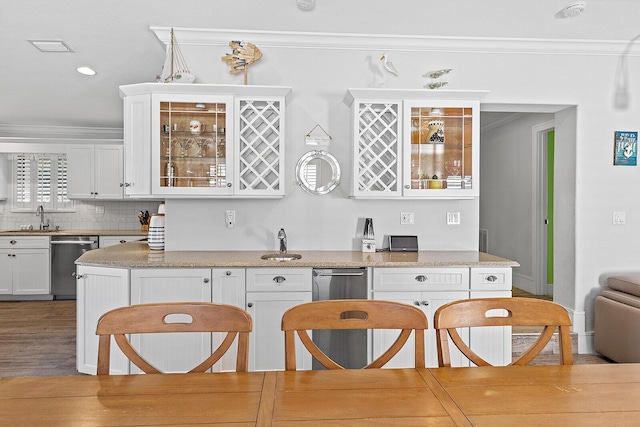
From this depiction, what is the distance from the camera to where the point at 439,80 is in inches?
137

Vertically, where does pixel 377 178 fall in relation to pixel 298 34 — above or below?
below

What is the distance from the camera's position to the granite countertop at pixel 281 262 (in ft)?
9.11

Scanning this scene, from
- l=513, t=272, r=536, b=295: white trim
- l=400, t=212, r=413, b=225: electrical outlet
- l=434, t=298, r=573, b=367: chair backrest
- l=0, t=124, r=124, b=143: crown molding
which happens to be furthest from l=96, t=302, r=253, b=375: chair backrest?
l=0, t=124, r=124, b=143: crown molding

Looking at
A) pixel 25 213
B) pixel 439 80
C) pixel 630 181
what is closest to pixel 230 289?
pixel 439 80

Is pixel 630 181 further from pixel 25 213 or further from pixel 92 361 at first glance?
pixel 25 213

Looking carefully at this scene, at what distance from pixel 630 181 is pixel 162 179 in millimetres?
3894

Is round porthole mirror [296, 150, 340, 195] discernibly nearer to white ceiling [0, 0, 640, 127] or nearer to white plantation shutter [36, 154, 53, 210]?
white ceiling [0, 0, 640, 127]

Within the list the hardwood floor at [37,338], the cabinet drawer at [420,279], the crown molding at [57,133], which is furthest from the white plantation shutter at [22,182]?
the cabinet drawer at [420,279]

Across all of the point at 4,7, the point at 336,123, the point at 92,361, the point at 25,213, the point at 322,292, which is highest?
the point at 4,7

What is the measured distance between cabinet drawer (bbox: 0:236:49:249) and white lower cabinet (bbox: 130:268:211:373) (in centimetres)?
376

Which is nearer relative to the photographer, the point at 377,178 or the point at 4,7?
the point at 4,7

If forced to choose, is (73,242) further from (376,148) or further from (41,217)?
(376,148)

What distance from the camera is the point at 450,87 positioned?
3529mm

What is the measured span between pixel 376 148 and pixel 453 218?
93 centimetres
